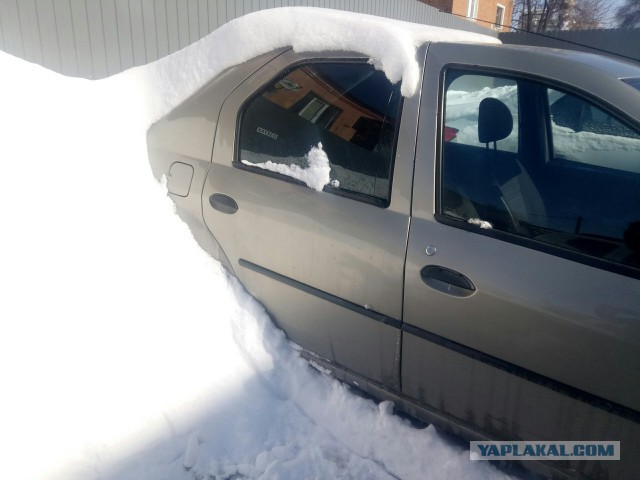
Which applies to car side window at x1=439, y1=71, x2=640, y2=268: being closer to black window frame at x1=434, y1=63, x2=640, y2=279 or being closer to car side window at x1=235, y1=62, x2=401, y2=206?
black window frame at x1=434, y1=63, x2=640, y2=279

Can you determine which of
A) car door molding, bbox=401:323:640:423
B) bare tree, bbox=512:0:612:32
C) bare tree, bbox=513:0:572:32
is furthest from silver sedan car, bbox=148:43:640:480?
bare tree, bbox=512:0:612:32

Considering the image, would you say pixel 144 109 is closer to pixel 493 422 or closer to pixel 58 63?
pixel 493 422

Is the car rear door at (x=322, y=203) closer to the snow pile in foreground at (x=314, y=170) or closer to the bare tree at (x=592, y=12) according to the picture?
the snow pile in foreground at (x=314, y=170)

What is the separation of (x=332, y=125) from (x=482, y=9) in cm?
2339

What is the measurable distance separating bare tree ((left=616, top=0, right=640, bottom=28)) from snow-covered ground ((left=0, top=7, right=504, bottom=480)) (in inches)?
1017

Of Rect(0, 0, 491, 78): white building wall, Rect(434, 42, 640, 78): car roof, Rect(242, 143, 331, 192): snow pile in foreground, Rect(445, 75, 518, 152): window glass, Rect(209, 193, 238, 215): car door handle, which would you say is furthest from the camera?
Rect(0, 0, 491, 78): white building wall

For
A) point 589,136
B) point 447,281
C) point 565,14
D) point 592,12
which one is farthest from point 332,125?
point 592,12

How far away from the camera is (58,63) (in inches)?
223

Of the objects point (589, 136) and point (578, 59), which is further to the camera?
point (589, 136)

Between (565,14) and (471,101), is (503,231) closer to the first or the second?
(471,101)

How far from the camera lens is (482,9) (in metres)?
22.5

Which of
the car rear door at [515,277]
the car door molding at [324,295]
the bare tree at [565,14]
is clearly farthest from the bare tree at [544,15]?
the car door molding at [324,295]

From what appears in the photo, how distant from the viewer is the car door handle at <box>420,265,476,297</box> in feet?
6.23

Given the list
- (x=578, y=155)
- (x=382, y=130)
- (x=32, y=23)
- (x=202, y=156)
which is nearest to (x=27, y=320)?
(x=202, y=156)
